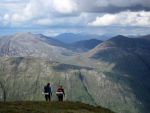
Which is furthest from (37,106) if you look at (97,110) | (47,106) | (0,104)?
(97,110)

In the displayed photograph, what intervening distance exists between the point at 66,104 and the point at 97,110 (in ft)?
23.3

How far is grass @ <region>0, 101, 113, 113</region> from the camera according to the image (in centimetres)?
7061

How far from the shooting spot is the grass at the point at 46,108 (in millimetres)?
70613

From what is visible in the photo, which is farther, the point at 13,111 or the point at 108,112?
the point at 108,112

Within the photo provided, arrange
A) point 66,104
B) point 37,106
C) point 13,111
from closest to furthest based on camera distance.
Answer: point 13,111, point 37,106, point 66,104

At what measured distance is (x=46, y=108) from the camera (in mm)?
76875

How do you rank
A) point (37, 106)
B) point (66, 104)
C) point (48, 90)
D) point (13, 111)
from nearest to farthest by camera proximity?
point (13, 111), point (37, 106), point (66, 104), point (48, 90)

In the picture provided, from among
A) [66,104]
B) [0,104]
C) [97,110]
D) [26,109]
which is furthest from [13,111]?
[97,110]

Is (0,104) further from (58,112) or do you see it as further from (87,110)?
(87,110)

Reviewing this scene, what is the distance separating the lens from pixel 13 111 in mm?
67625

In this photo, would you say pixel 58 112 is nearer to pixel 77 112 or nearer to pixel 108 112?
pixel 77 112

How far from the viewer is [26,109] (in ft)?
235

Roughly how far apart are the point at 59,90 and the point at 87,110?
383 inches

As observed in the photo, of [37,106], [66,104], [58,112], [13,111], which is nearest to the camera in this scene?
[13,111]
